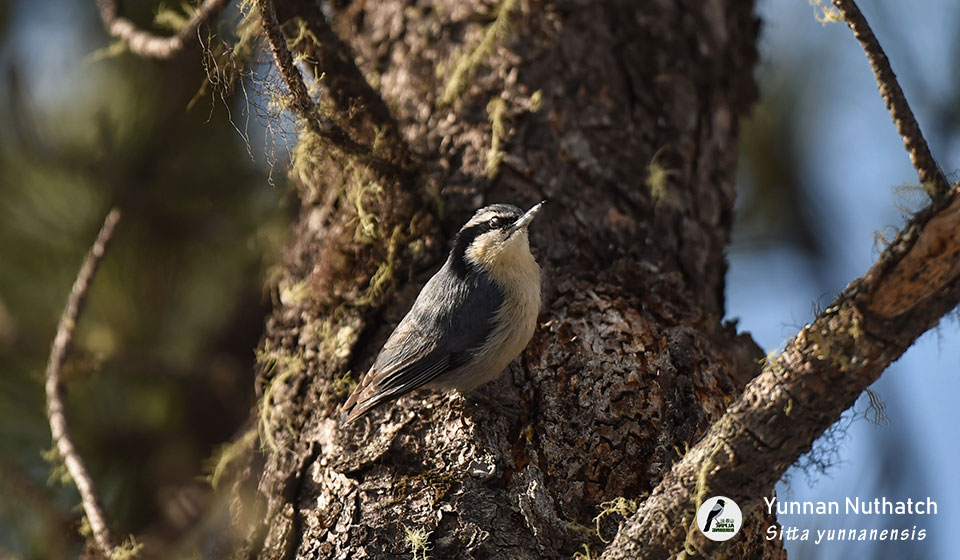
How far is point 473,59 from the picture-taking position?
2479 mm

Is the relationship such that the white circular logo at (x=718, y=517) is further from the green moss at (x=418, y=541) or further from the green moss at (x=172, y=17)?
the green moss at (x=172, y=17)

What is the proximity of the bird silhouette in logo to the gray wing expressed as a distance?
792 mm

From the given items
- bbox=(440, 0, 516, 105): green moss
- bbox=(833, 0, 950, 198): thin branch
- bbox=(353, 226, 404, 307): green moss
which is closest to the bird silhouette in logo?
bbox=(833, 0, 950, 198): thin branch

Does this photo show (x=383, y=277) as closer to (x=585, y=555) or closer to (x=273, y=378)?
(x=273, y=378)

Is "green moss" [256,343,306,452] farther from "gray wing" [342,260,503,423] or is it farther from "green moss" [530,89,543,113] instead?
"green moss" [530,89,543,113]

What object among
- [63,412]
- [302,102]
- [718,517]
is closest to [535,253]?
[302,102]

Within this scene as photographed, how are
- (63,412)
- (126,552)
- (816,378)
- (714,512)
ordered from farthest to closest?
(63,412) → (126,552) → (714,512) → (816,378)

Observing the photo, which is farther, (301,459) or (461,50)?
(461,50)

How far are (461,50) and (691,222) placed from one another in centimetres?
85

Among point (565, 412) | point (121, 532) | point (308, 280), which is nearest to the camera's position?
point (565, 412)

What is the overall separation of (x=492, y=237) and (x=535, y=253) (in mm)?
173

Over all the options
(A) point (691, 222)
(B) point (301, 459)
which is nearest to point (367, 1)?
(A) point (691, 222)

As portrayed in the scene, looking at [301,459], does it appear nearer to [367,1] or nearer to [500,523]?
[500,523]

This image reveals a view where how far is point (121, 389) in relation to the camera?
115 inches
